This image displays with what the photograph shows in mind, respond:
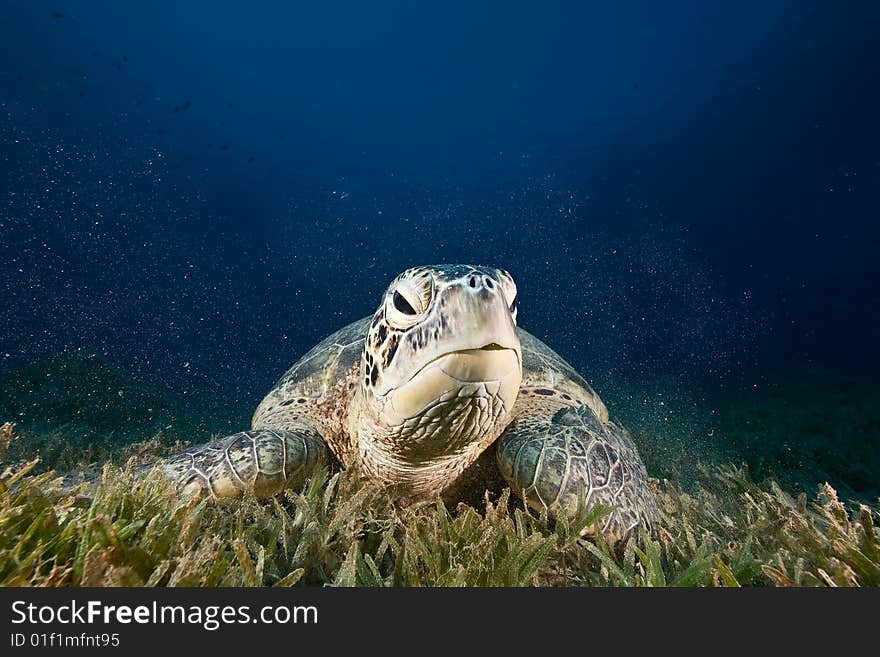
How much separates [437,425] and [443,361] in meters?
0.27

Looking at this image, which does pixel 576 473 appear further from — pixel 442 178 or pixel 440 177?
pixel 440 177

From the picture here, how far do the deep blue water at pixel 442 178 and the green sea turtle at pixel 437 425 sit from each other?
14.1 metres

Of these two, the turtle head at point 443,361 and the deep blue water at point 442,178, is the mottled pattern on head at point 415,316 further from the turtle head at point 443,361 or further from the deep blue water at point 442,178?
the deep blue water at point 442,178

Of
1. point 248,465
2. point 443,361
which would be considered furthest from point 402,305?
point 248,465

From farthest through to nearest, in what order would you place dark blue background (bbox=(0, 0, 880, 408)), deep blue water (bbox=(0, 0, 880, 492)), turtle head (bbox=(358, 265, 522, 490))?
dark blue background (bbox=(0, 0, 880, 408)) < deep blue water (bbox=(0, 0, 880, 492)) < turtle head (bbox=(358, 265, 522, 490))

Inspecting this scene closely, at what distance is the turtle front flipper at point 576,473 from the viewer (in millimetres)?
1539

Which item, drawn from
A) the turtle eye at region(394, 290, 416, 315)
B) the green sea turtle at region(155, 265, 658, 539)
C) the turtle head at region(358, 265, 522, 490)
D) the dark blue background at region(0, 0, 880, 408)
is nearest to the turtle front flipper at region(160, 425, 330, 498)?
the green sea turtle at region(155, 265, 658, 539)

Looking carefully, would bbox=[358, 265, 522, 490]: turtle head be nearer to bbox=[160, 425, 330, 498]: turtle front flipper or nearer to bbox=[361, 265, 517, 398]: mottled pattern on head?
bbox=[361, 265, 517, 398]: mottled pattern on head

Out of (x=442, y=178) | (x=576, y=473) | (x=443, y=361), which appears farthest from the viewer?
(x=442, y=178)

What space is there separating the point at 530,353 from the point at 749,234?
39.7m

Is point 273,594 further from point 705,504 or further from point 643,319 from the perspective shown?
point 643,319

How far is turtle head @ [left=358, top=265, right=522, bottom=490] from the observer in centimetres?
117

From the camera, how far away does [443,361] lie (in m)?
1.18

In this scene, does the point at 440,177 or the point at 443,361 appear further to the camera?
the point at 440,177
